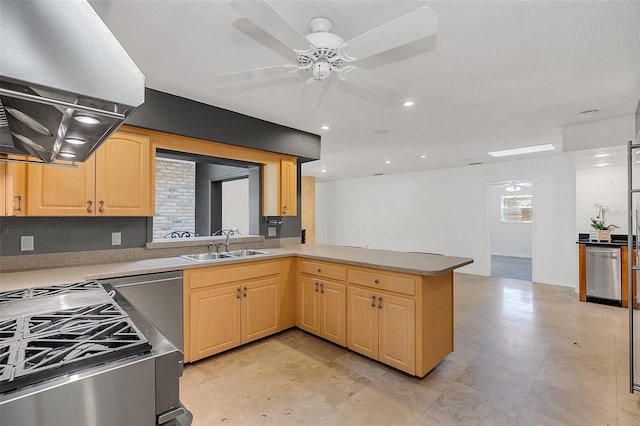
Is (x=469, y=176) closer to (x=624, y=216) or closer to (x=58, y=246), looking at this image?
(x=624, y=216)

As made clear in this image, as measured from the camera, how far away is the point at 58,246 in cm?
246

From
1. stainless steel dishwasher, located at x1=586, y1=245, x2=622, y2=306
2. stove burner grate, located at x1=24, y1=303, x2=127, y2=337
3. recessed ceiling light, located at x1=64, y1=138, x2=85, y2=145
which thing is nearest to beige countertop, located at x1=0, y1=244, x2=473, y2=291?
stove burner grate, located at x1=24, y1=303, x2=127, y2=337

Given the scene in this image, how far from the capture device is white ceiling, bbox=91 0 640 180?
1.67m

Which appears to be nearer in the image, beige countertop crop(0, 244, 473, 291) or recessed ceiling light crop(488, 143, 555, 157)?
beige countertop crop(0, 244, 473, 291)

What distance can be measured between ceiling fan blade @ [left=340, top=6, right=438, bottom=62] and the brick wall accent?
14.2 feet

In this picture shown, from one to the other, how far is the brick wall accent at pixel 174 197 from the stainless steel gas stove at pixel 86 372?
4.19 metres

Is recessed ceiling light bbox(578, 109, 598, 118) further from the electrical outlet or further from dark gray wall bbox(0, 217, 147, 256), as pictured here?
the electrical outlet

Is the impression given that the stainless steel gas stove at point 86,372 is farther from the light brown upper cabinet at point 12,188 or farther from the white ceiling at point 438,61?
the white ceiling at point 438,61

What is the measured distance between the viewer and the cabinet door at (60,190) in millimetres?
2195

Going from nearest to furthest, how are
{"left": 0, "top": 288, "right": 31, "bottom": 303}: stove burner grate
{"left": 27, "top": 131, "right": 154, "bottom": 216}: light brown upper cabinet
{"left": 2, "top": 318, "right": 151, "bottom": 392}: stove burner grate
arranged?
1. {"left": 2, "top": 318, "right": 151, "bottom": 392}: stove burner grate
2. {"left": 0, "top": 288, "right": 31, "bottom": 303}: stove burner grate
3. {"left": 27, "top": 131, "right": 154, "bottom": 216}: light brown upper cabinet

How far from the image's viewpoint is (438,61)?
2203mm

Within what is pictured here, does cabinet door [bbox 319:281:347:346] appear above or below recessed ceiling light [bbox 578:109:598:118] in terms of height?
below

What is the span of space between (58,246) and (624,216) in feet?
23.3

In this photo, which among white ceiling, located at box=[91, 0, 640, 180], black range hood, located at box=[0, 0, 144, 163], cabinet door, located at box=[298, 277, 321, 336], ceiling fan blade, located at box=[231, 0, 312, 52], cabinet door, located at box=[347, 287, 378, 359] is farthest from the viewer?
cabinet door, located at box=[298, 277, 321, 336]
